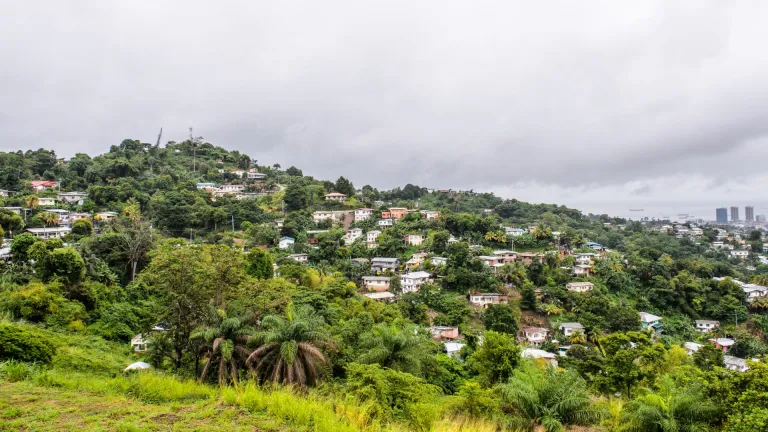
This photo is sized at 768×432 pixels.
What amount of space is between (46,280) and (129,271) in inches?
254

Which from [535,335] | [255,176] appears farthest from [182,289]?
[255,176]

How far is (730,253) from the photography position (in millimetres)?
63406

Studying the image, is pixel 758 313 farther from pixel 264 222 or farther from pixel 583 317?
pixel 264 222

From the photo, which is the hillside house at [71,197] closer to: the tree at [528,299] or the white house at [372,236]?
the white house at [372,236]

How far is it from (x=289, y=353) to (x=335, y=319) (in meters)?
8.76

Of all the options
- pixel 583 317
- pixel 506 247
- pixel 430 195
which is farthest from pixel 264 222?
pixel 430 195

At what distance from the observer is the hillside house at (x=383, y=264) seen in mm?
36469

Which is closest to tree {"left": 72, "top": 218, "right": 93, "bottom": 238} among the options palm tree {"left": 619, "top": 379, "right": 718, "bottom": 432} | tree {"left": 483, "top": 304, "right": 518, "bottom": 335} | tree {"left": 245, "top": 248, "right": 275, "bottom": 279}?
tree {"left": 245, "top": 248, "right": 275, "bottom": 279}

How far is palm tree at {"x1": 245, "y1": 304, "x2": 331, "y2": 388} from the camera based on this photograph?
875cm

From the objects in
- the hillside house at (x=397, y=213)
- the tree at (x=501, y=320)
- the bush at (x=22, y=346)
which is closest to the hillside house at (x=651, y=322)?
the tree at (x=501, y=320)

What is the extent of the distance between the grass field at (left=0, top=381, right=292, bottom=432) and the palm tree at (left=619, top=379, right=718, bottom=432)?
6.99m

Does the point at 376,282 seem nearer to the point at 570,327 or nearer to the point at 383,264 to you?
the point at 383,264

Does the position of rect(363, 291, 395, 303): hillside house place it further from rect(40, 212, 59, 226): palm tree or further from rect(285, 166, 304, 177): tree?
rect(285, 166, 304, 177): tree

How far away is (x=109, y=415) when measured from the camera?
5.04 m
